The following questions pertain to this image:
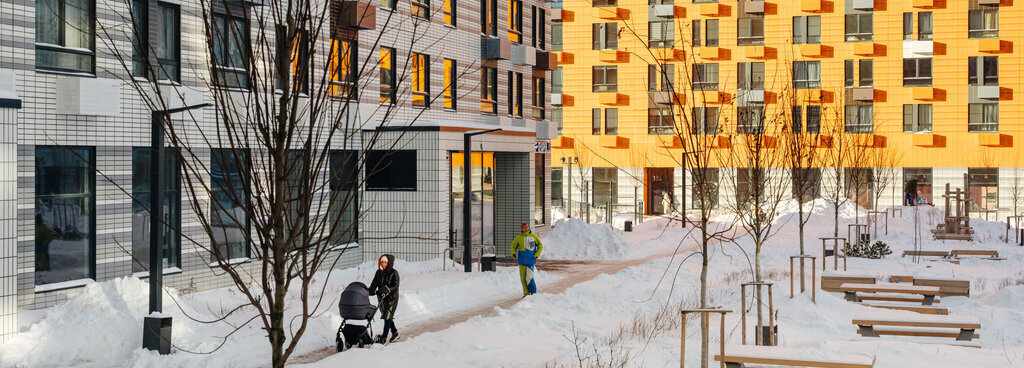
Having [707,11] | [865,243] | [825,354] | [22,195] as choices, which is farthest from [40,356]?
[707,11]

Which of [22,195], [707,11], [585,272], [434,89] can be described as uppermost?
[707,11]

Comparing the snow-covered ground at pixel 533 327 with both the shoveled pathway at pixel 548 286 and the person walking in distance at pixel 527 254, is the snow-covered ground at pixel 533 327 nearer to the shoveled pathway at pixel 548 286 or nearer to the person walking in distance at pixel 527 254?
the shoveled pathway at pixel 548 286

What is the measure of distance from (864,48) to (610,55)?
14847mm

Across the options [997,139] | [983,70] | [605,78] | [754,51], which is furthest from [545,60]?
[997,139]

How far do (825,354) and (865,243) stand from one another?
21247mm

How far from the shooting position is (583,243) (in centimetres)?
3356

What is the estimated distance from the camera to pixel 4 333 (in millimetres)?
13758

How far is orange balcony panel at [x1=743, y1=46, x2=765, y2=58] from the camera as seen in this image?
198 ft

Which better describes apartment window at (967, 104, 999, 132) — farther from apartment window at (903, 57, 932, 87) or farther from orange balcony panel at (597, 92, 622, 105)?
orange balcony panel at (597, 92, 622, 105)

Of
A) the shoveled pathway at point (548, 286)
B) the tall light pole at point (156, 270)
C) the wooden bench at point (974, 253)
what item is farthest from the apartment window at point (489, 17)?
the tall light pole at point (156, 270)

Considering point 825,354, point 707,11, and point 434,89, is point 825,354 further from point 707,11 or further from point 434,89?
point 707,11

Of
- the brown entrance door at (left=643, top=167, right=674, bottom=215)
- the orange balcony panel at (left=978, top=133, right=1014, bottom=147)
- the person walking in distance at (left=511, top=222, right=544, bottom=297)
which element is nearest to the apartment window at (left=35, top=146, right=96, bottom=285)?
the person walking in distance at (left=511, top=222, right=544, bottom=297)

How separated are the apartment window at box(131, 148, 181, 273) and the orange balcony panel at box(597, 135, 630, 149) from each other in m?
45.4

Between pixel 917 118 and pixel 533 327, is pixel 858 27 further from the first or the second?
pixel 533 327
